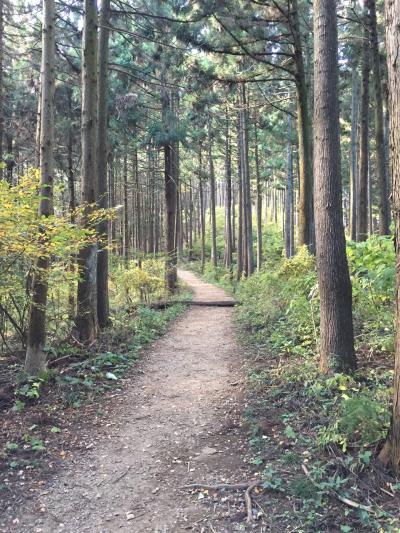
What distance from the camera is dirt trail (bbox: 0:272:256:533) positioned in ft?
11.1

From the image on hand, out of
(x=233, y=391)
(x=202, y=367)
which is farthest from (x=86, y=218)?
(x=233, y=391)

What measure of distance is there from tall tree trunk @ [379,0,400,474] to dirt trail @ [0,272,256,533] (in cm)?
130

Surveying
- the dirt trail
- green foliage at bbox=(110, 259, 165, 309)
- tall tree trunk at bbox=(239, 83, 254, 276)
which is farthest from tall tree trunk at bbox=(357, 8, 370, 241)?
the dirt trail

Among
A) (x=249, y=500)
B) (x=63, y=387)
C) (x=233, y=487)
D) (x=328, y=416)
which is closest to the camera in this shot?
(x=249, y=500)

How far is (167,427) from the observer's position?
511 centimetres

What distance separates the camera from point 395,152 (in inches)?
127

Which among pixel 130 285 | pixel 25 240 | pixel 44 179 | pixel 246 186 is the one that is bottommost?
pixel 130 285

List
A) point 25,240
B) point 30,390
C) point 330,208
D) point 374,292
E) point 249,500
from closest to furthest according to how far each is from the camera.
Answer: point 249,500 < point 25,240 < point 330,208 < point 30,390 < point 374,292

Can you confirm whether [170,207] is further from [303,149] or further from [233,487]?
[233,487]

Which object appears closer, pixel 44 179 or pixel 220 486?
pixel 220 486

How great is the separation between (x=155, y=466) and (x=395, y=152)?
3569 mm

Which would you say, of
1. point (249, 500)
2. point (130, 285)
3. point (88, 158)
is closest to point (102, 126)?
point (88, 158)

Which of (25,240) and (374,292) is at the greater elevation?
(25,240)

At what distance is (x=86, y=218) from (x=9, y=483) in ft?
16.2
